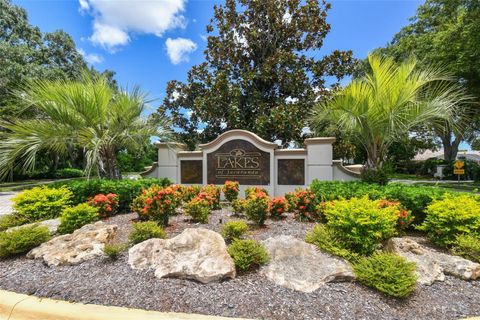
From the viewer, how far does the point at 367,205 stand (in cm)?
395

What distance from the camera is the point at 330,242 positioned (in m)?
3.86

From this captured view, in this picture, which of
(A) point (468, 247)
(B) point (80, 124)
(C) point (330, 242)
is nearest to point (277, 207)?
(C) point (330, 242)

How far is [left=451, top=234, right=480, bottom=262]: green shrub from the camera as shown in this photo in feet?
11.8

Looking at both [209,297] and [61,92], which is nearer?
[209,297]

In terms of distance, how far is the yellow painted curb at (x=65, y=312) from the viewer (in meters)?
2.68

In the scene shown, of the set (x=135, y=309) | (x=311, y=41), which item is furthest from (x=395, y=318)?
(x=311, y=41)

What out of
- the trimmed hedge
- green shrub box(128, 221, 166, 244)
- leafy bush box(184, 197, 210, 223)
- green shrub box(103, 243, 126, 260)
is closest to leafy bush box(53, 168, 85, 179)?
leafy bush box(184, 197, 210, 223)

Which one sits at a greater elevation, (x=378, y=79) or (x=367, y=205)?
(x=378, y=79)

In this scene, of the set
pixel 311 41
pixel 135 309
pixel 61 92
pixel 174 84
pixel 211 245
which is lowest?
pixel 135 309

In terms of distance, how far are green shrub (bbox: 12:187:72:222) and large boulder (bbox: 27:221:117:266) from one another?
5.61 feet

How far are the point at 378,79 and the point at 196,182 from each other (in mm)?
6979

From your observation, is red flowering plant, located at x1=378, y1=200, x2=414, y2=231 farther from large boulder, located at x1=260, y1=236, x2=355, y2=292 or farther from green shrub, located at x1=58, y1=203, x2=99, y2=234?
green shrub, located at x1=58, y1=203, x2=99, y2=234

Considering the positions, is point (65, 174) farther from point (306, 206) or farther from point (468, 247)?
point (468, 247)

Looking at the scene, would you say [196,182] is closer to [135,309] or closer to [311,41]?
[135,309]
